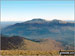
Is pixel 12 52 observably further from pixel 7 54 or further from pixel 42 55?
pixel 42 55

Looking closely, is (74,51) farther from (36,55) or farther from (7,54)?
(7,54)

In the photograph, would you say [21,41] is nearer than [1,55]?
No

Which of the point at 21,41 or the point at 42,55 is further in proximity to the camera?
the point at 21,41

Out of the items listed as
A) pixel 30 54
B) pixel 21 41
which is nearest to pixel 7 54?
pixel 30 54

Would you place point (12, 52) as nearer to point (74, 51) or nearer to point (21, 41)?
point (74, 51)

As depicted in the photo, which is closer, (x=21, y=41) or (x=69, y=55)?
(x=69, y=55)

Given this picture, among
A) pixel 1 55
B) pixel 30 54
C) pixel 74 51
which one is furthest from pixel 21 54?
pixel 74 51

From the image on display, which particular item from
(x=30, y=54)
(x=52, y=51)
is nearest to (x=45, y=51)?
(x=52, y=51)

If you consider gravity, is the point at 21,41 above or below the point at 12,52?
below
